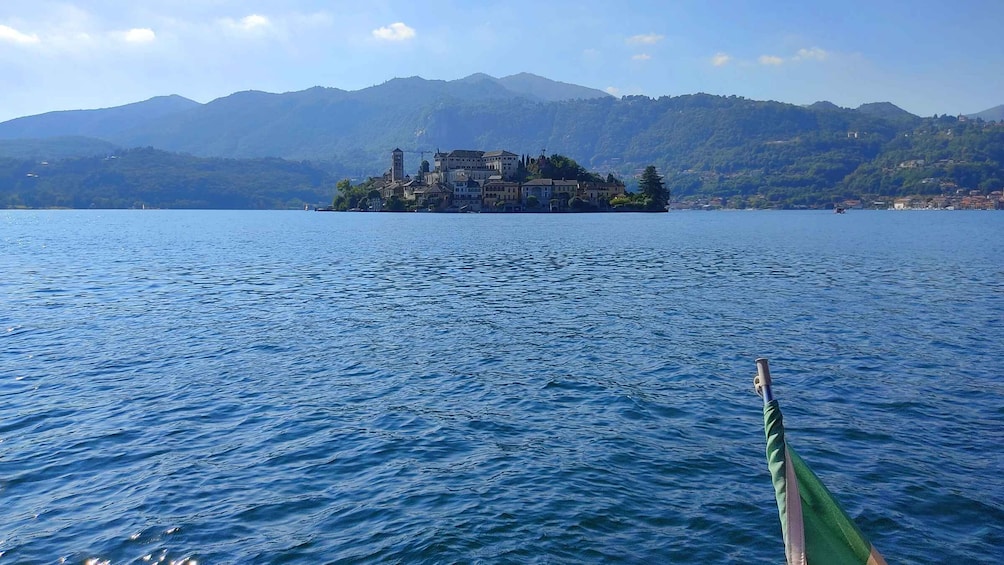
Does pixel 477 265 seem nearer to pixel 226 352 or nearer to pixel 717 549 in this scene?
pixel 226 352

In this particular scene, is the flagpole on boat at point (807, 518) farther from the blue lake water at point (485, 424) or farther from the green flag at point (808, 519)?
the blue lake water at point (485, 424)

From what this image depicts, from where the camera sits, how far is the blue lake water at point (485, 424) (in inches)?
444

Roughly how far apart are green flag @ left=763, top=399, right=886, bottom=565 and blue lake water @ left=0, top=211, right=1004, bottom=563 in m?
4.76

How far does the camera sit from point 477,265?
5797cm

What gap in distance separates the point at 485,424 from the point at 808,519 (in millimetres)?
11275

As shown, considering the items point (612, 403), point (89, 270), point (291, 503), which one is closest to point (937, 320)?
point (612, 403)

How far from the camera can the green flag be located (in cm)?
602

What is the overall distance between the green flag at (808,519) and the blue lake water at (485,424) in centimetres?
476

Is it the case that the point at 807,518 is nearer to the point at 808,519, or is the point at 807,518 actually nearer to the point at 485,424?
the point at 808,519

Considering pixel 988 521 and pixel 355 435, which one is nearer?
pixel 988 521

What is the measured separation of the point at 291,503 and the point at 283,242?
8265 centimetres

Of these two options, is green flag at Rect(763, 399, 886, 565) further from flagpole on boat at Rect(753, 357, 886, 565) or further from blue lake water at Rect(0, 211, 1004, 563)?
blue lake water at Rect(0, 211, 1004, 563)

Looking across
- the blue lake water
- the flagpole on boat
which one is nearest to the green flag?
the flagpole on boat

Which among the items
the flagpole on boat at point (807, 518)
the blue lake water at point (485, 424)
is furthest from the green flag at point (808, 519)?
the blue lake water at point (485, 424)
